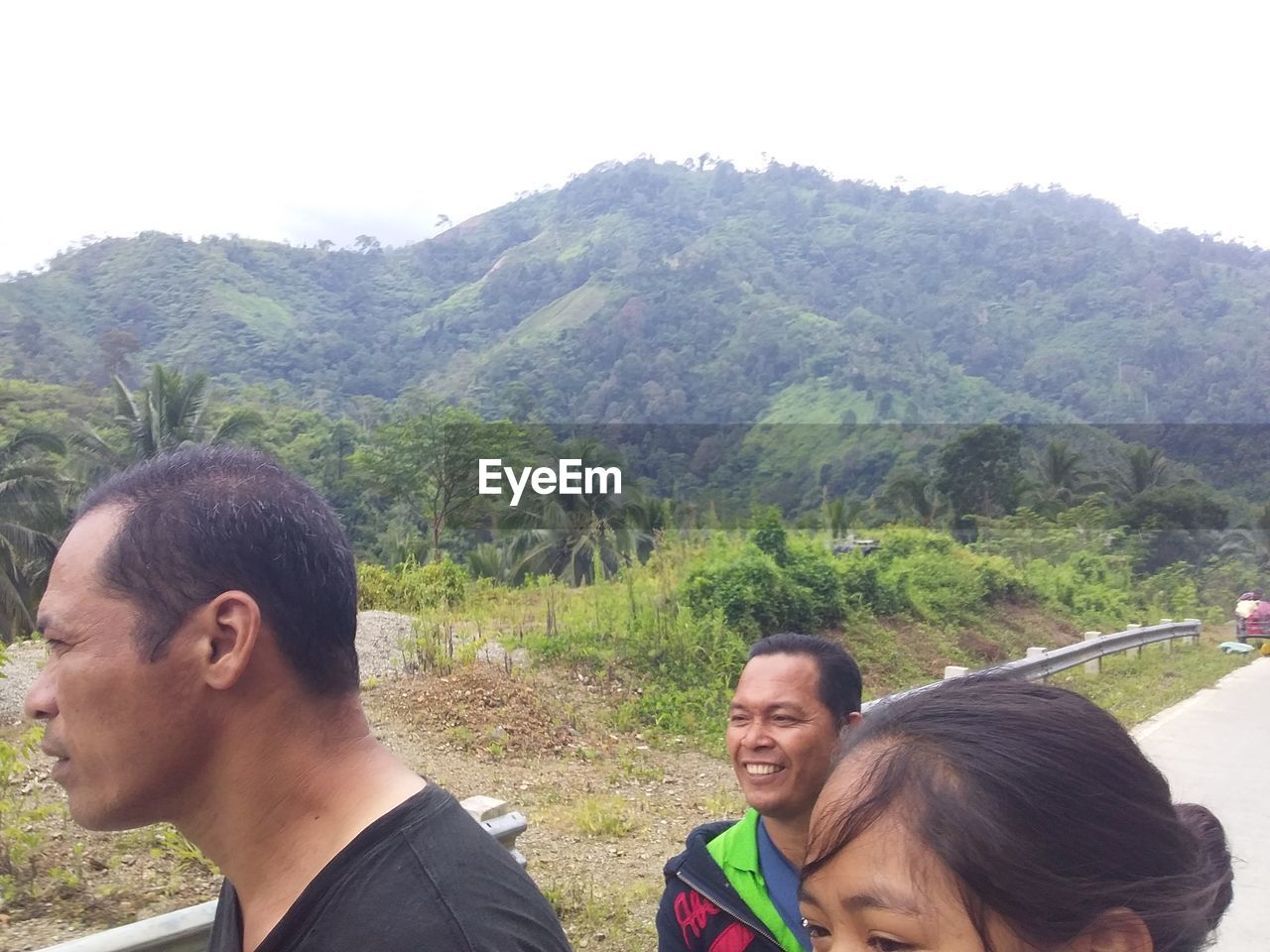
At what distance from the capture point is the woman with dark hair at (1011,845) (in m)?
0.97

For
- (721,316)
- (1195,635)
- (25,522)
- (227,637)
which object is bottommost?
(1195,635)

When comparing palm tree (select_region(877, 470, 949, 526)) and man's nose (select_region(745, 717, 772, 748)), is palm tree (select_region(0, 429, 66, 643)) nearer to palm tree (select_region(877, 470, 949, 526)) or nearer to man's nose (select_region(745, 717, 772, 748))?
palm tree (select_region(877, 470, 949, 526))

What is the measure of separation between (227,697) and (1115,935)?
3.33 ft

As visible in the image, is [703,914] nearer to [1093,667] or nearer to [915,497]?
[1093,667]

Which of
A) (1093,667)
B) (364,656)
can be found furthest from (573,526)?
(1093,667)

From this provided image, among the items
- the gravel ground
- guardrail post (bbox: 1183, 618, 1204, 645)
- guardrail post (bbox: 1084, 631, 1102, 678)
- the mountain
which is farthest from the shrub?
the mountain

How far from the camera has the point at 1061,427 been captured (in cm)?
3469

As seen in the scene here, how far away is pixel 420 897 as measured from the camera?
42.2 inches

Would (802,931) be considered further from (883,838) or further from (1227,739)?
(1227,739)

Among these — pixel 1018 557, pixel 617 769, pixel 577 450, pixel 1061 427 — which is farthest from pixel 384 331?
pixel 617 769

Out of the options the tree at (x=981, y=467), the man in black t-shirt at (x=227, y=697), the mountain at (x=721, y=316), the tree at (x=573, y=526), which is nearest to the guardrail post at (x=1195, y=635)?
the tree at (x=981, y=467)

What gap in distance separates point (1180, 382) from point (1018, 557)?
27887 millimetres

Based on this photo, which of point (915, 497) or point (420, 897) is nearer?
point (420, 897)

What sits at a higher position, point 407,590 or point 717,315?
point 717,315
